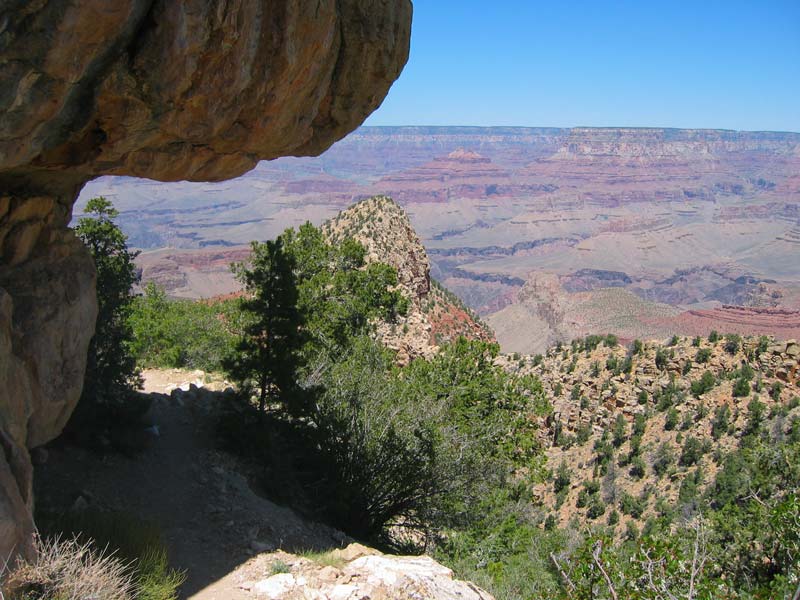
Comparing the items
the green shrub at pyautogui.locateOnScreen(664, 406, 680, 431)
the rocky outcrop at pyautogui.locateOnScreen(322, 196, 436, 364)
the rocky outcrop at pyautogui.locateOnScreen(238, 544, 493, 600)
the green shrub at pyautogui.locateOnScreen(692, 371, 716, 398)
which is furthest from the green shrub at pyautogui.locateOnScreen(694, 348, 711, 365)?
the rocky outcrop at pyautogui.locateOnScreen(238, 544, 493, 600)

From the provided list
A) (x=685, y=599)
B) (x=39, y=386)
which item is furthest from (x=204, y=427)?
(x=685, y=599)

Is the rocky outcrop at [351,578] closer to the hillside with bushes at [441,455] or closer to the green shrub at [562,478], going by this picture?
the hillside with bushes at [441,455]

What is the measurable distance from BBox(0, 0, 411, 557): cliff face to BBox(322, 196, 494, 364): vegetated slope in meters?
23.6

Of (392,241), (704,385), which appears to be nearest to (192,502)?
(704,385)

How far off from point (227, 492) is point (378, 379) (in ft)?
13.9

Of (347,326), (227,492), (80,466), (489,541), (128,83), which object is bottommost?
(489,541)

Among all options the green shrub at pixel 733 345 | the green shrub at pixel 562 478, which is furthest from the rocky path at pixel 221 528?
the green shrub at pixel 733 345

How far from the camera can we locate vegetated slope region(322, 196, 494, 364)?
39062 millimetres

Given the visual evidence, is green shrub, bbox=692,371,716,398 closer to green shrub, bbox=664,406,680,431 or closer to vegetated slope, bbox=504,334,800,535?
vegetated slope, bbox=504,334,800,535

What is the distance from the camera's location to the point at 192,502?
460 inches

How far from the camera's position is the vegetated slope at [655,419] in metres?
21.3

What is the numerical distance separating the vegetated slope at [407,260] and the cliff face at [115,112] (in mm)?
23591

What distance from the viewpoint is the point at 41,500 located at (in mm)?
9906

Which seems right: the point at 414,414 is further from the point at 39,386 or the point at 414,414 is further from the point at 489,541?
the point at 39,386
